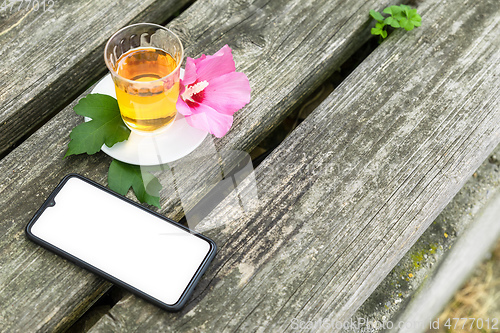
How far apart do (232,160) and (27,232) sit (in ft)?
1.42

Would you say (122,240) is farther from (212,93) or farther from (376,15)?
(376,15)

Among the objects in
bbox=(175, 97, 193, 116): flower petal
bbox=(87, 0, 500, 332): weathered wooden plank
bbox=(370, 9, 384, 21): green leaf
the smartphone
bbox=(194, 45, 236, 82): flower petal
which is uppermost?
bbox=(194, 45, 236, 82): flower petal

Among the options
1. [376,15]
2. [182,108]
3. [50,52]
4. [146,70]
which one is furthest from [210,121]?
[376,15]

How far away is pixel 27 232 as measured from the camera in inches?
34.9

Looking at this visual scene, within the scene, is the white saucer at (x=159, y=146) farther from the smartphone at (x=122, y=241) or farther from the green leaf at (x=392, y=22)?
the green leaf at (x=392, y=22)

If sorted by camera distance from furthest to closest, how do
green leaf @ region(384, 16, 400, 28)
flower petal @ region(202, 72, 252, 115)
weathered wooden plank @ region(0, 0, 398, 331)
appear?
green leaf @ region(384, 16, 400, 28), flower petal @ region(202, 72, 252, 115), weathered wooden plank @ region(0, 0, 398, 331)

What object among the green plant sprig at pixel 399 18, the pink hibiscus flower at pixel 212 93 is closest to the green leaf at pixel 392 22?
the green plant sprig at pixel 399 18

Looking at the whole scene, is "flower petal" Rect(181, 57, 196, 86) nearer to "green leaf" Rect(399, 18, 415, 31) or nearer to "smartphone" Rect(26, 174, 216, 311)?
"smartphone" Rect(26, 174, 216, 311)

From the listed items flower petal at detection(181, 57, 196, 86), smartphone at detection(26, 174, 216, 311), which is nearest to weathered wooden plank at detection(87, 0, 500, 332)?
smartphone at detection(26, 174, 216, 311)

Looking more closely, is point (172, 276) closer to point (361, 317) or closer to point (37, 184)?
point (37, 184)

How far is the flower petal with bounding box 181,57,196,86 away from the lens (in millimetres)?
929

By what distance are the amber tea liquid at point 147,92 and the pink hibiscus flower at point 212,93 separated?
1.4 inches

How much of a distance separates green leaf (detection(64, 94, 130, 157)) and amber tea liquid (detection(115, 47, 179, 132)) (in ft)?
0.10

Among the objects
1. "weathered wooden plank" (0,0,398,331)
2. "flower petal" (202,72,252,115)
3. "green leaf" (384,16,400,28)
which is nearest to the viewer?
"weathered wooden plank" (0,0,398,331)
